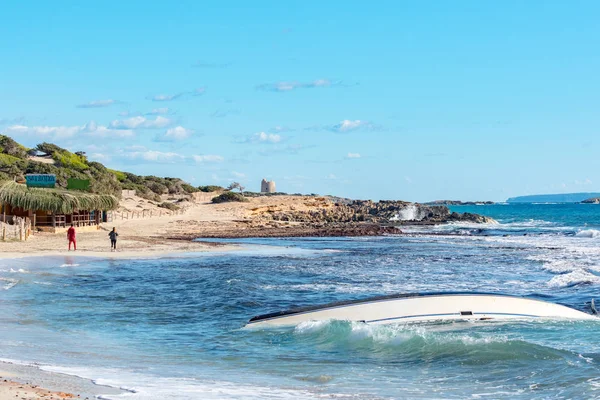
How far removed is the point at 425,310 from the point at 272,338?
2819 mm

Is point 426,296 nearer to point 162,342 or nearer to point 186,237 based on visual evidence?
point 162,342

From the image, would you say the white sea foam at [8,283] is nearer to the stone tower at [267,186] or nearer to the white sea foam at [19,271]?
the white sea foam at [19,271]

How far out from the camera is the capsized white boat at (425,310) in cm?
1241

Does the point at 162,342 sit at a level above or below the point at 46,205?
below

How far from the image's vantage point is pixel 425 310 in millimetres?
12570

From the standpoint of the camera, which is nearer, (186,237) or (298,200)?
(186,237)

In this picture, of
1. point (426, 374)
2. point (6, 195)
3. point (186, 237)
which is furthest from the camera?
point (186, 237)

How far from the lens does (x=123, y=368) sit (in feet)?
31.1

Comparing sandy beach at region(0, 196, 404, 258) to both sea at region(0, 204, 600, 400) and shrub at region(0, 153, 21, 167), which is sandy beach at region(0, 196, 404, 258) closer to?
sea at region(0, 204, 600, 400)

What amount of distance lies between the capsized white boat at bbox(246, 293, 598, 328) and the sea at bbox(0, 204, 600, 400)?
254 millimetres

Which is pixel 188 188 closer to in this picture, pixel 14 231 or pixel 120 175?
pixel 120 175

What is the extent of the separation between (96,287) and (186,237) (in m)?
20.5

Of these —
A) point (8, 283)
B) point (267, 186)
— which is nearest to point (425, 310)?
point (8, 283)

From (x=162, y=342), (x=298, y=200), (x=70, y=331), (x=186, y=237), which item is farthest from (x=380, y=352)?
(x=298, y=200)
